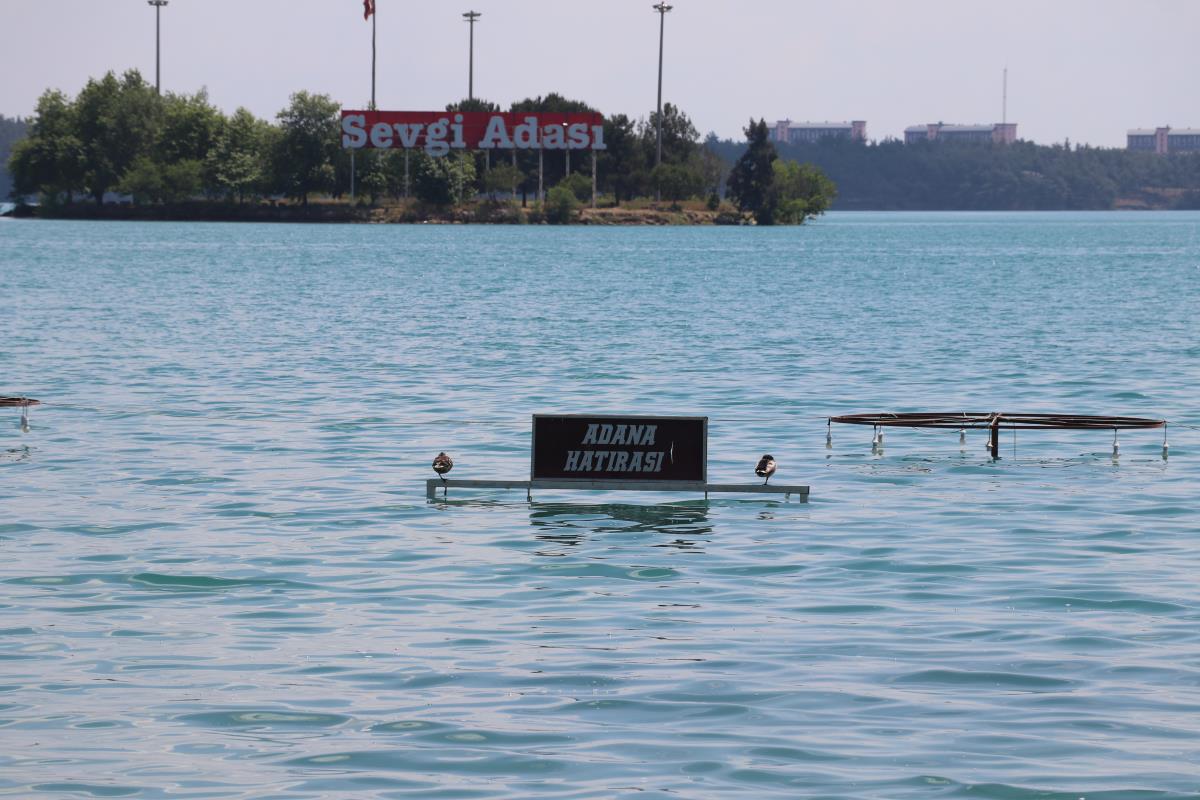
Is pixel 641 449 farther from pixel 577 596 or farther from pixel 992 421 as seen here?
pixel 992 421

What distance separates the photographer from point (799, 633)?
56.9 feet

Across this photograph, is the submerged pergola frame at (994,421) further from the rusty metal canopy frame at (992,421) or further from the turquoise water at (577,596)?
the turquoise water at (577,596)

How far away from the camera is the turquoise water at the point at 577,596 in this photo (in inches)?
529

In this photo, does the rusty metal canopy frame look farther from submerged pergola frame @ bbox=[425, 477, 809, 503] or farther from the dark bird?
submerged pergola frame @ bbox=[425, 477, 809, 503]

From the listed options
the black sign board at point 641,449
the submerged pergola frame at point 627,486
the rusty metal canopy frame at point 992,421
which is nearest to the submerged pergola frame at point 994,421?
the rusty metal canopy frame at point 992,421

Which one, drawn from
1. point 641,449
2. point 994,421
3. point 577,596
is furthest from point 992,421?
point 577,596

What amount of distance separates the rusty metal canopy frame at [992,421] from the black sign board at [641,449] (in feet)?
17.8

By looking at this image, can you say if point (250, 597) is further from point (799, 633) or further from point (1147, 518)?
point (1147, 518)

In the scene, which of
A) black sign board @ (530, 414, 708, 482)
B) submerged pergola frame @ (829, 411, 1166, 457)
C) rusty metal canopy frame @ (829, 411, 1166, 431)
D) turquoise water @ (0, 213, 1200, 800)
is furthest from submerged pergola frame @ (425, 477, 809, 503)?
submerged pergola frame @ (829, 411, 1166, 457)

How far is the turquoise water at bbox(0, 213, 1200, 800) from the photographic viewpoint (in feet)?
44.1

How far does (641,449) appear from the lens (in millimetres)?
23500

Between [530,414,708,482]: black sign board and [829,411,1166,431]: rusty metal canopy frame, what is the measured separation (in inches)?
213

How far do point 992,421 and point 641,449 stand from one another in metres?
10.0

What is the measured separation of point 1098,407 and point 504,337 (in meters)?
26.3
